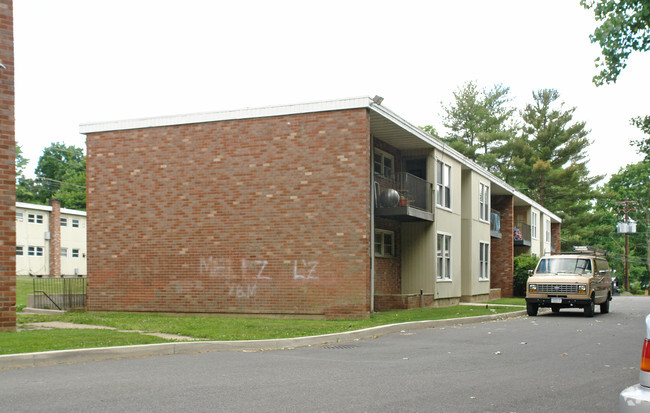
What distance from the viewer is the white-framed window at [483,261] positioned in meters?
31.9

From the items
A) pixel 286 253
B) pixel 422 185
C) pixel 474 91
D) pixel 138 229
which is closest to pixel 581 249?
pixel 422 185

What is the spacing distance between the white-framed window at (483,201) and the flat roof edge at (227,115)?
1426cm

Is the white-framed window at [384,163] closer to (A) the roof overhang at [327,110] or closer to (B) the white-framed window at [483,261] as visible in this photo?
(A) the roof overhang at [327,110]

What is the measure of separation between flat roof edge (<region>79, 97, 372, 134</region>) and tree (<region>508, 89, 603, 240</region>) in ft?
143

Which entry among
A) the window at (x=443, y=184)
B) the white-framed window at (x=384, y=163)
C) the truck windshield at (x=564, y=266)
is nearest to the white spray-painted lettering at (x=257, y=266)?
the white-framed window at (x=384, y=163)

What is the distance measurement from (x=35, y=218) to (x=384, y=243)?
34.2 metres

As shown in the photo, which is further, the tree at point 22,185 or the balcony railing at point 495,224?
the tree at point 22,185

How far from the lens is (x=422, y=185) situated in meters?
24.6

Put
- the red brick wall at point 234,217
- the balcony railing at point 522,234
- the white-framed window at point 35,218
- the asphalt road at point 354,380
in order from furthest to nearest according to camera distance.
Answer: the white-framed window at point 35,218 < the balcony railing at point 522,234 < the red brick wall at point 234,217 < the asphalt road at point 354,380

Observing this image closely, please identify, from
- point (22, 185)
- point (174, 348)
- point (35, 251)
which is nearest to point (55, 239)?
point (35, 251)

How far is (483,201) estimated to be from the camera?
33.0 metres

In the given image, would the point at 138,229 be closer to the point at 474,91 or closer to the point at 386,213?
the point at 386,213

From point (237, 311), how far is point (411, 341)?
26.3 ft

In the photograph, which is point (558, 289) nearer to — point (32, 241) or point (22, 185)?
point (32, 241)
